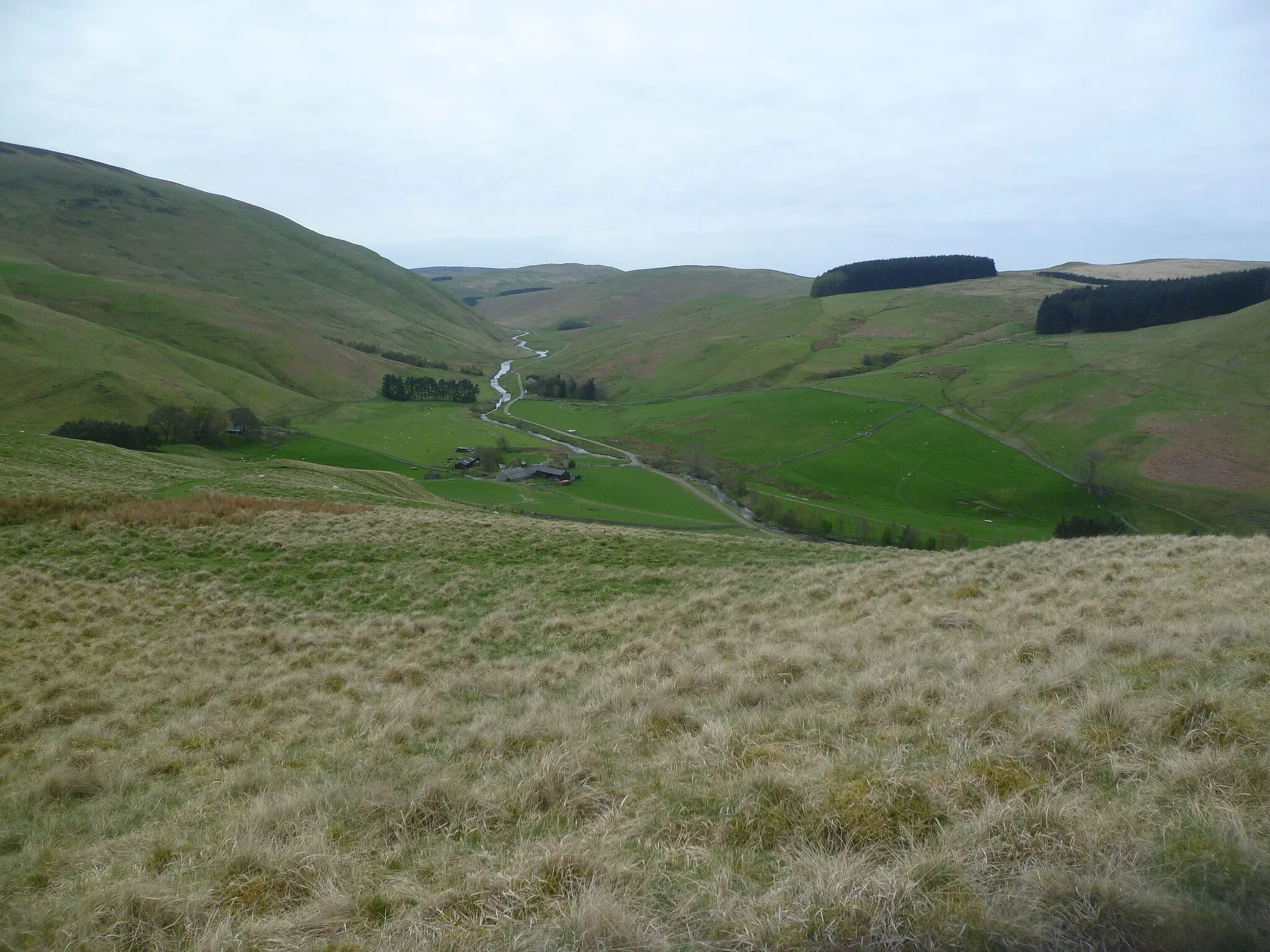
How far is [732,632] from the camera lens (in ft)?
45.7

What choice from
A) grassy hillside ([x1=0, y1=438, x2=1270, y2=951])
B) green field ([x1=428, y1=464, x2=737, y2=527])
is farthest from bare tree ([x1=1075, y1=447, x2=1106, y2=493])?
grassy hillside ([x1=0, y1=438, x2=1270, y2=951])

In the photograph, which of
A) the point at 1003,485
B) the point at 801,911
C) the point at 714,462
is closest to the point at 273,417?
the point at 714,462

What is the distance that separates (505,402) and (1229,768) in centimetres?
16543

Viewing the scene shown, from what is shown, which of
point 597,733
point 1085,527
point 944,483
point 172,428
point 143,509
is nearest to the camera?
point 597,733

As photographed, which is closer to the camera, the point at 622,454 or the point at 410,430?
the point at 622,454

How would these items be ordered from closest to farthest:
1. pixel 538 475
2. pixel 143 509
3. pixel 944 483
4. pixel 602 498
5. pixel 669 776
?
pixel 669 776
pixel 143 509
pixel 602 498
pixel 538 475
pixel 944 483

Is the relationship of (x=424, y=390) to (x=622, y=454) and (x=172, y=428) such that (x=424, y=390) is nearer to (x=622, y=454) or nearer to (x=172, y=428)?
(x=172, y=428)

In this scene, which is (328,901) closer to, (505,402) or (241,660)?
(241,660)

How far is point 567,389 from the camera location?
168 meters

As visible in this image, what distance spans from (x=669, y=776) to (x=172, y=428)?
113 m

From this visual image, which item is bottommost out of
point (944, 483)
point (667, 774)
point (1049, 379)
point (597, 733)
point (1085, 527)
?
point (1085, 527)

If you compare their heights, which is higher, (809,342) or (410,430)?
(809,342)

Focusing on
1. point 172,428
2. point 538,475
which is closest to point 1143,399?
point 538,475

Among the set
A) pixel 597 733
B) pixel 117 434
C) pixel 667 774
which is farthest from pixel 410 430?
pixel 667 774
